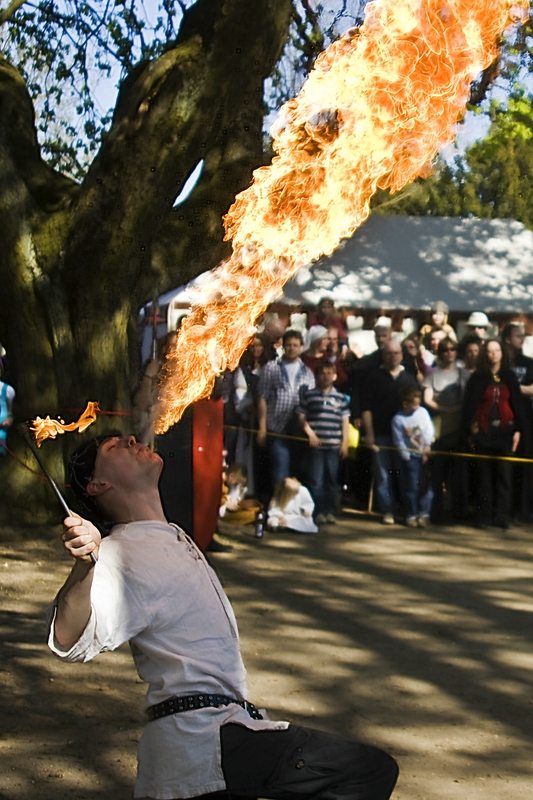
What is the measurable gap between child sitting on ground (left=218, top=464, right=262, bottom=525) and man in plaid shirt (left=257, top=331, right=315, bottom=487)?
13.5 inches

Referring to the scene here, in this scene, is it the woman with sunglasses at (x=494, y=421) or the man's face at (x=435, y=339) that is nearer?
the woman with sunglasses at (x=494, y=421)

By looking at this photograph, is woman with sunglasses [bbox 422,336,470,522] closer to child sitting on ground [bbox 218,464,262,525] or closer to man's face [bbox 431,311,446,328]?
man's face [bbox 431,311,446,328]

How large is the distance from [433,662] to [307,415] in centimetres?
428

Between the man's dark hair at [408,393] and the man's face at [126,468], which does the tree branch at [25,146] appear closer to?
the man's dark hair at [408,393]

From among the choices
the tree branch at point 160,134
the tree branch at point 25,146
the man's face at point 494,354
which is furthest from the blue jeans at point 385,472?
the tree branch at point 25,146

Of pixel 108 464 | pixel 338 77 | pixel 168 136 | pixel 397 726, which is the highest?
pixel 168 136

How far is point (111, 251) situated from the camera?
9.20 metres

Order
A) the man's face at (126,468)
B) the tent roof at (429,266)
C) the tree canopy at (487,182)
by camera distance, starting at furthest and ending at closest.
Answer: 1. the tree canopy at (487,182)
2. the tent roof at (429,266)
3. the man's face at (126,468)

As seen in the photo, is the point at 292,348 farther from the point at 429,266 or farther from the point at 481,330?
the point at 481,330

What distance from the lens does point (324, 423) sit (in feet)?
32.7

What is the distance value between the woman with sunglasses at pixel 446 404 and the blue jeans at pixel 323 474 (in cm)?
102

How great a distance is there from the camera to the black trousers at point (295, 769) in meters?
2.38

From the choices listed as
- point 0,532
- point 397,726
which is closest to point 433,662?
point 397,726

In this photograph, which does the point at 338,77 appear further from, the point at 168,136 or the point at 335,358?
the point at 335,358
